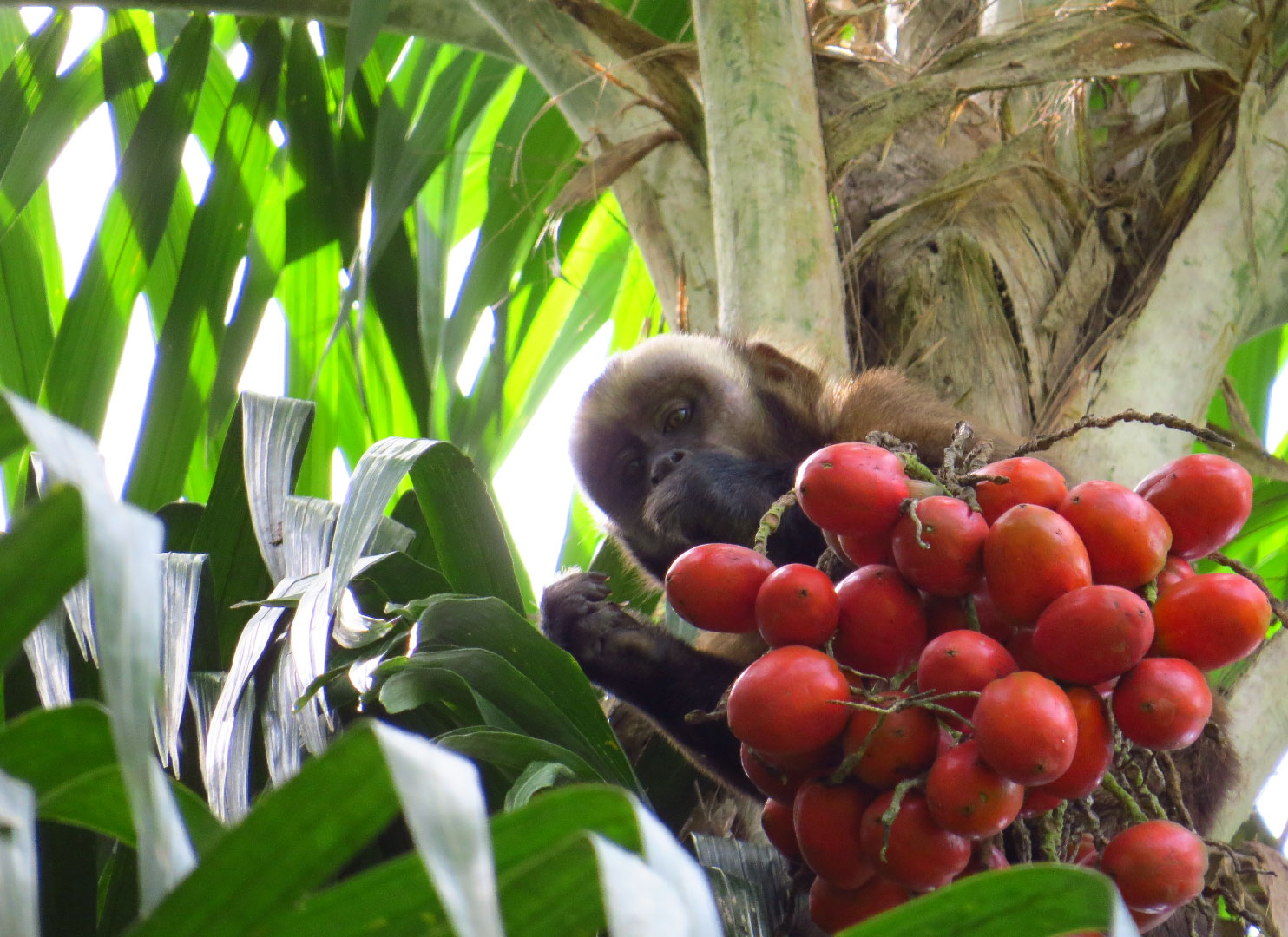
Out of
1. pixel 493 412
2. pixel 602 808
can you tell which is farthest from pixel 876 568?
pixel 493 412

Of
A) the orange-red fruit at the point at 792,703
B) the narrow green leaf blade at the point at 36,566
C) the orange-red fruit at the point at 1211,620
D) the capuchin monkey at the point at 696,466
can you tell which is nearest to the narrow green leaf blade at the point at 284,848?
the narrow green leaf blade at the point at 36,566

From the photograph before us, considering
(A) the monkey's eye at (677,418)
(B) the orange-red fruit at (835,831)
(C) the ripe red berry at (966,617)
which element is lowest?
(B) the orange-red fruit at (835,831)

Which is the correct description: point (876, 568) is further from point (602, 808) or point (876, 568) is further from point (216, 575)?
point (216, 575)

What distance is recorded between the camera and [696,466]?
6.89 ft

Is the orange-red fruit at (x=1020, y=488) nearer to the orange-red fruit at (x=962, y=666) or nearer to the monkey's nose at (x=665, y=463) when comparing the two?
the orange-red fruit at (x=962, y=666)

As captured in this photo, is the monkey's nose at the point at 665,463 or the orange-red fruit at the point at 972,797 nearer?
the orange-red fruit at the point at 972,797

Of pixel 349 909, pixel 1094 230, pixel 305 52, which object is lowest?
pixel 349 909

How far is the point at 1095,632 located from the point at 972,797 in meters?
0.14

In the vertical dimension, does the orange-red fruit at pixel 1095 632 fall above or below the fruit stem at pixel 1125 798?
above

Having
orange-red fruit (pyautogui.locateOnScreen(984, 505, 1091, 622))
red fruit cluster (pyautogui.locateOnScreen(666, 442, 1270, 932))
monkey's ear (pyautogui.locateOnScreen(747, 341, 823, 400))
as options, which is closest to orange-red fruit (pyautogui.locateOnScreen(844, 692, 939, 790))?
red fruit cluster (pyautogui.locateOnScreen(666, 442, 1270, 932))

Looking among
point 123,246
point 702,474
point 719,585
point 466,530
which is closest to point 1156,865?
point 719,585

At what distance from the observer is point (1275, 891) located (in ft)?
4.06

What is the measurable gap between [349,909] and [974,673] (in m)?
0.48

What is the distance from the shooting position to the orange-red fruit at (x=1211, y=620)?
2.98ft
